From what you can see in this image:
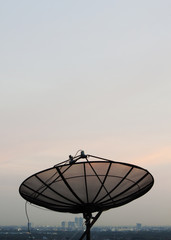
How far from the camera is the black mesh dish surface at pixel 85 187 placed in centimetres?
1173

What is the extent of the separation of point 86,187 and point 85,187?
0.14 feet

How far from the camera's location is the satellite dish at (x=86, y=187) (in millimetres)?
11664

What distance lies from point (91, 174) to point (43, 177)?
5.25 feet

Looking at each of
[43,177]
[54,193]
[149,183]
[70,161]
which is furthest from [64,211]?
[149,183]

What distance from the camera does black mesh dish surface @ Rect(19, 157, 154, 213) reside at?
38.5ft

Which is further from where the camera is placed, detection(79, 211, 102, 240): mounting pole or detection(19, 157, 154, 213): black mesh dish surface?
detection(19, 157, 154, 213): black mesh dish surface

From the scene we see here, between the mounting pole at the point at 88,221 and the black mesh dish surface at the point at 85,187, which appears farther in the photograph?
the black mesh dish surface at the point at 85,187

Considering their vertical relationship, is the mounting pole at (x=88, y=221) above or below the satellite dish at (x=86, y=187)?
below

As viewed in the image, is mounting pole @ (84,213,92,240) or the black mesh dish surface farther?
the black mesh dish surface

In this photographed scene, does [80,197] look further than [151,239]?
No

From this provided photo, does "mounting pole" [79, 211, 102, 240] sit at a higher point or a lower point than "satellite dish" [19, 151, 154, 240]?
lower

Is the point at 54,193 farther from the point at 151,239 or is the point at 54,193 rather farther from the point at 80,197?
the point at 151,239

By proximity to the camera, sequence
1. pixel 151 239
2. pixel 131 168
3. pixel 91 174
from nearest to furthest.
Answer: pixel 131 168
pixel 91 174
pixel 151 239

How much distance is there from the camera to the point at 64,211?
12.7m
